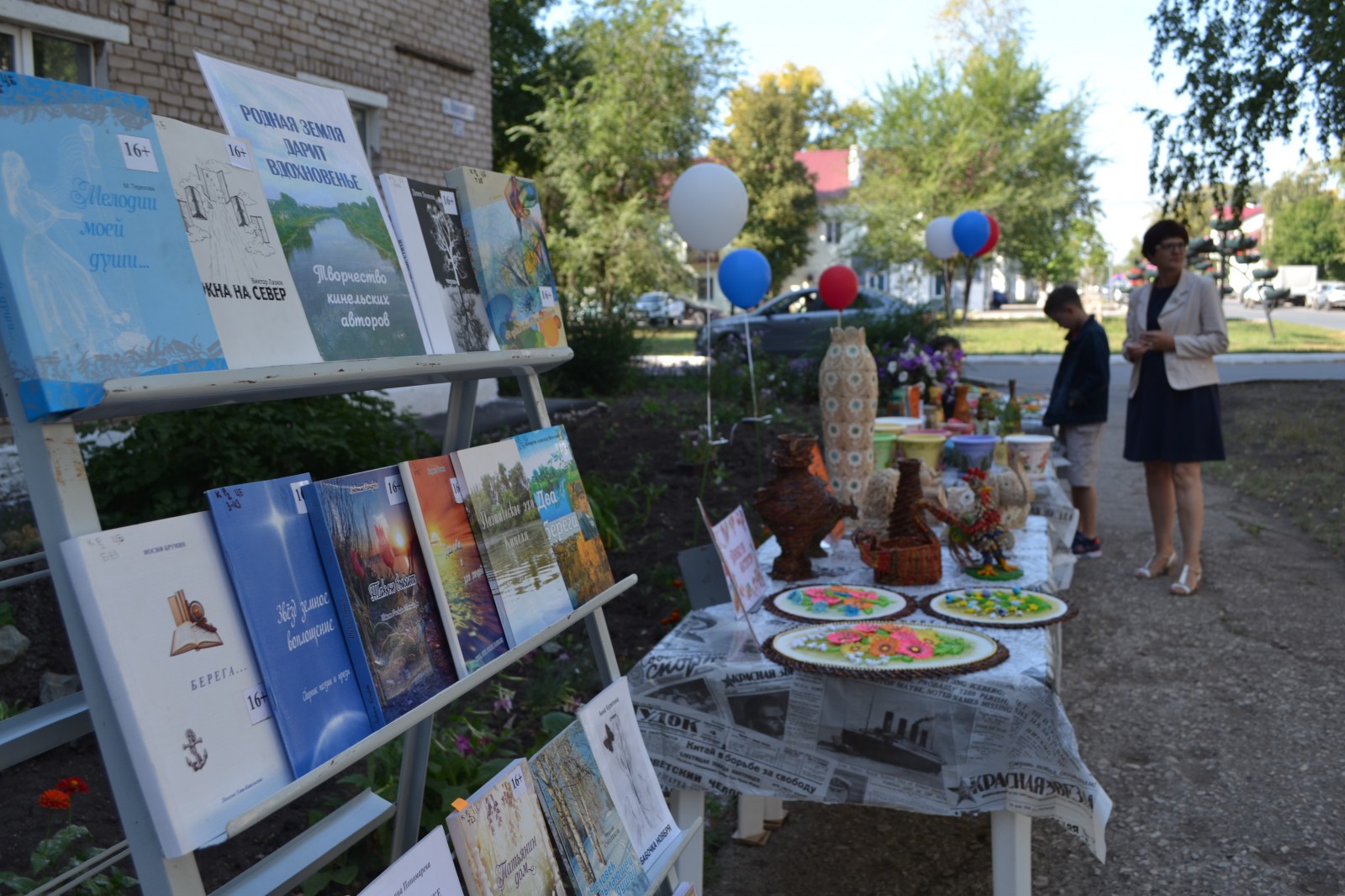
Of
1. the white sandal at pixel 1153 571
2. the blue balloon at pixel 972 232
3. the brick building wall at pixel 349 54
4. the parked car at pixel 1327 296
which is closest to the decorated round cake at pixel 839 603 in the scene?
the white sandal at pixel 1153 571

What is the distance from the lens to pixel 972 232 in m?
8.23

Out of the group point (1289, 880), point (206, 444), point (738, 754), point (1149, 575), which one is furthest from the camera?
point (1149, 575)

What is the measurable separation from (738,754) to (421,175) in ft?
25.6

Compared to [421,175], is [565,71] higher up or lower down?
higher up

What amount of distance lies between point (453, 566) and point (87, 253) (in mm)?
687

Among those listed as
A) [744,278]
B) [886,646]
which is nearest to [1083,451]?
[744,278]

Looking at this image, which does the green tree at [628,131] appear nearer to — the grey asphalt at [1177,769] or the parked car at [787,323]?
the parked car at [787,323]

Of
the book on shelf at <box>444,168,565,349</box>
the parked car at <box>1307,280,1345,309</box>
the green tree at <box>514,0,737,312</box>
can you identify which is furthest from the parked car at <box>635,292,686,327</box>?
the parked car at <box>1307,280,1345,309</box>

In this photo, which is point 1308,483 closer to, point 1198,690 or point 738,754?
point 1198,690

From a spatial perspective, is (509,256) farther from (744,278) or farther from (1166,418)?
(744,278)

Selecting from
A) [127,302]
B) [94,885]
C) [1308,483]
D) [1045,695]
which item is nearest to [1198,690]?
[1045,695]

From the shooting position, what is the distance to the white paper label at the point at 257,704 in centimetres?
120

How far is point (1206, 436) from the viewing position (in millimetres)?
4957

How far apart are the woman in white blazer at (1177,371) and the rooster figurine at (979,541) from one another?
242cm
